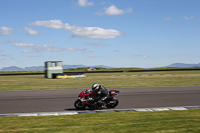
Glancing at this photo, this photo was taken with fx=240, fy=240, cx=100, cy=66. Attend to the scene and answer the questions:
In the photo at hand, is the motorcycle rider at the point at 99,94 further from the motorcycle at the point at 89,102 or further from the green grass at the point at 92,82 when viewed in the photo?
the green grass at the point at 92,82

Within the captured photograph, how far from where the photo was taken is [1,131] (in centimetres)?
627

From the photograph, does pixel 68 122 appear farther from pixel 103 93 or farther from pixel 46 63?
pixel 46 63

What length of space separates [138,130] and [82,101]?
4.60 m

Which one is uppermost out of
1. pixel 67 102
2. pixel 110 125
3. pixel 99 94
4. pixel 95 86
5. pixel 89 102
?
pixel 95 86

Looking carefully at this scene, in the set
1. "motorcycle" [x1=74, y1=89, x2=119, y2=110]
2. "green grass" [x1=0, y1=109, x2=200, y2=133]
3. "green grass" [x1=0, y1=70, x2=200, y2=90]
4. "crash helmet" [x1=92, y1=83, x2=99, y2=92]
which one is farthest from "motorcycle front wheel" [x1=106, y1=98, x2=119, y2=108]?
"green grass" [x1=0, y1=70, x2=200, y2=90]

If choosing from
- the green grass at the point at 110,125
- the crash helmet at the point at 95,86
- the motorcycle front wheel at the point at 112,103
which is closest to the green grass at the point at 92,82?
the motorcycle front wheel at the point at 112,103

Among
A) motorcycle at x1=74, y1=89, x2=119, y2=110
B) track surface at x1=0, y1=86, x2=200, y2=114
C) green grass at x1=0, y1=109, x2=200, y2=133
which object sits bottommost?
track surface at x1=0, y1=86, x2=200, y2=114

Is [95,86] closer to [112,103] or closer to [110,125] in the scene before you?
[112,103]

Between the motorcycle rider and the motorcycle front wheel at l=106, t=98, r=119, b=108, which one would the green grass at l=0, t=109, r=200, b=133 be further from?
the motorcycle front wheel at l=106, t=98, r=119, b=108

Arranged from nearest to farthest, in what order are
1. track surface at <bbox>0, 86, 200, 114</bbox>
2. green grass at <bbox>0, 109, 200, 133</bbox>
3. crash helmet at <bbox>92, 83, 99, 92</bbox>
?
green grass at <bbox>0, 109, 200, 133</bbox>
crash helmet at <bbox>92, 83, 99, 92</bbox>
track surface at <bbox>0, 86, 200, 114</bbox>

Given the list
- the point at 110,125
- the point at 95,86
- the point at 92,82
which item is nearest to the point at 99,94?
the point at 95,86

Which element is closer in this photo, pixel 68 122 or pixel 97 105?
pixel 68 122

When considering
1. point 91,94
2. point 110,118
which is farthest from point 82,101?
point 110,118

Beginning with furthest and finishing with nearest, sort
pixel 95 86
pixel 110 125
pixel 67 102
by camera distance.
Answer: pixel 67 102
pixel 95 86
pixel 110 125
